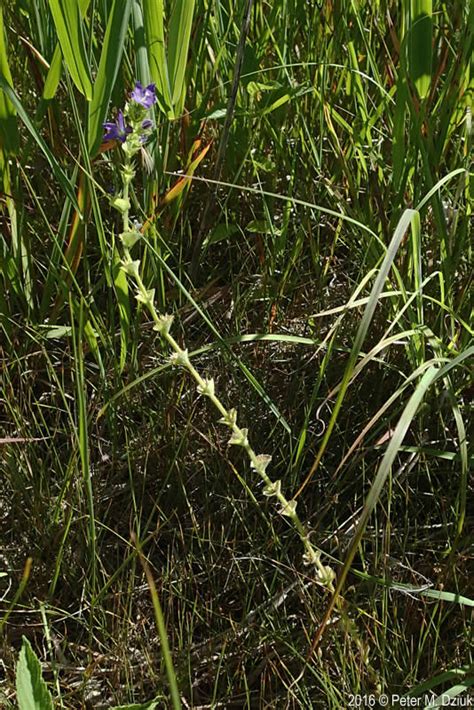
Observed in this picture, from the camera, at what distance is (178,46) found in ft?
3.86

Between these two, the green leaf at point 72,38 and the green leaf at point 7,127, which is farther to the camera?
the green leaf at point 7,127

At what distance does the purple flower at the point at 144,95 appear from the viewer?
1.04 m

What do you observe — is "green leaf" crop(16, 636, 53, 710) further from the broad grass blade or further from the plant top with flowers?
the broad grass blade

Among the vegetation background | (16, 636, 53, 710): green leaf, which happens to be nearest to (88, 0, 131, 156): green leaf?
the vegetation background

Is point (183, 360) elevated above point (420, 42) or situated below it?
below

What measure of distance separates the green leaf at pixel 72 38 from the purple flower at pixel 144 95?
0.09m

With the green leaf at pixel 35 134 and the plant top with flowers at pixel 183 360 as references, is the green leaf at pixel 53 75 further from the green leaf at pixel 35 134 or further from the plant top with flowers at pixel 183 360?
the plant top with flowers at pixel 183 360

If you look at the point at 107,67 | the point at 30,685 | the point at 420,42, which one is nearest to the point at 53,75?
the point at 107,67

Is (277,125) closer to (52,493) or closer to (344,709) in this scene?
(52,493)

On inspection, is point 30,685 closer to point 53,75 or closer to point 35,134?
point 35,134

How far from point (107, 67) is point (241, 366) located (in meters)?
0.47

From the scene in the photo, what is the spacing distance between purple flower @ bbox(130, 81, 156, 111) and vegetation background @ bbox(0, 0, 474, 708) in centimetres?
7

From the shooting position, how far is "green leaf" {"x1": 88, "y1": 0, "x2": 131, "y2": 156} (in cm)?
108

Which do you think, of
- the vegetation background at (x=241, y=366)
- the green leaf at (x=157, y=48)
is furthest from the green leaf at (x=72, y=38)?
the green leaf at (x=157, y=48)
